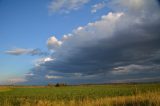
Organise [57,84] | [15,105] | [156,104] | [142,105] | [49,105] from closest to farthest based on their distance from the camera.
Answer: [156,104] < [142,105] < [49,105] < [15,105] < [57,84]

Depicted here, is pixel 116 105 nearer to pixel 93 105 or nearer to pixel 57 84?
pixel 93 105

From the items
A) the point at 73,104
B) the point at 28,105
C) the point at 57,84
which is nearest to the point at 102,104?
the point at 73,104

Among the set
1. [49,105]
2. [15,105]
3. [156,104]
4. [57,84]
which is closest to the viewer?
[156,104]

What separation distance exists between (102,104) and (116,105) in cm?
79

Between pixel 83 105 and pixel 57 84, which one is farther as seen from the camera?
pixel 57 84

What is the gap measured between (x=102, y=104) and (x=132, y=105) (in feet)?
5.52

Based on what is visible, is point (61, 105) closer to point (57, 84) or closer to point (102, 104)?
point (102, 104)

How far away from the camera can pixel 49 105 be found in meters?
13.5

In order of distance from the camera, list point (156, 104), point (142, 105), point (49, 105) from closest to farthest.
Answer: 1. point (156, 104)
2. point (142, 105)
3. point (49, 105)

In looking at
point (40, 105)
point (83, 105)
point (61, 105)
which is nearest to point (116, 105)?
point (83, 105)

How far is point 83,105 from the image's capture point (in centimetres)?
1312

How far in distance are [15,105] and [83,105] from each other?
4.63 m

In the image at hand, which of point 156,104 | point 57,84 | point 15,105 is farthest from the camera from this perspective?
point 57,84

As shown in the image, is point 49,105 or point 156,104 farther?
point 49,105
